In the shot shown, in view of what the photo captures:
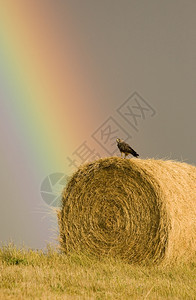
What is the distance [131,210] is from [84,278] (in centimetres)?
233

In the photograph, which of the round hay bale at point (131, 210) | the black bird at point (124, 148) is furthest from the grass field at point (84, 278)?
the black bird at point (124, 148)

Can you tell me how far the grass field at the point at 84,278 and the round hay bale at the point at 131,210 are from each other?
30 cm

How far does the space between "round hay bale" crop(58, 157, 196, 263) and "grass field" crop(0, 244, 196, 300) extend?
11.7 inches

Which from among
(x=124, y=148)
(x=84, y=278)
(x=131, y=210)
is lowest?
(x=131, y=210)

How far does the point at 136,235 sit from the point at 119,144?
1681mm

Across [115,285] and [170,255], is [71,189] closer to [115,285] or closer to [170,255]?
[170,255]

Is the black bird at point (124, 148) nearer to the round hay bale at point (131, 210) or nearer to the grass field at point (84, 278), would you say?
the round hay bale at point (131, 210)

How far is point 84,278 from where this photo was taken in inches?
258

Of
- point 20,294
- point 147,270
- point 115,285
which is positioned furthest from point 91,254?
point 20,294

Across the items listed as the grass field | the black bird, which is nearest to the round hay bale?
the black bird

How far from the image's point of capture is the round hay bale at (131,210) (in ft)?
26.8

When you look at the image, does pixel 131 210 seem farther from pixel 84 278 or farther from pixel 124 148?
pixel 84 278

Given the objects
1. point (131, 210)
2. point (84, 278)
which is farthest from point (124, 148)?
point (84, 278)

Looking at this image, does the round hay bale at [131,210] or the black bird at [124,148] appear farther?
the black bird at [124,148]
